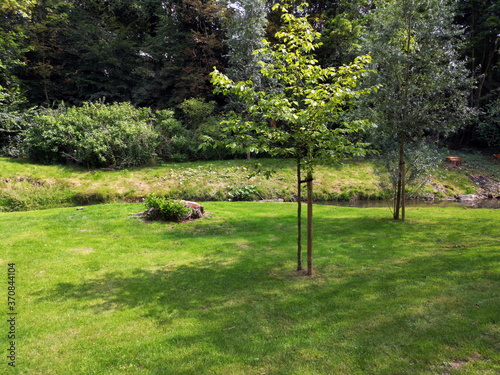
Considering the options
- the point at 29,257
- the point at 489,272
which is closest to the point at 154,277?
the point at 29,257

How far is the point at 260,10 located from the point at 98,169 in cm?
1677

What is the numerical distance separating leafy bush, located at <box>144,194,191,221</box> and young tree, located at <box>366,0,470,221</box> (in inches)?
330

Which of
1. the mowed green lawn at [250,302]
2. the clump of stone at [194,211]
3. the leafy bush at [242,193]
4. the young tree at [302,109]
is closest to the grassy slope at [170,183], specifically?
the leafy bush at [242,193]

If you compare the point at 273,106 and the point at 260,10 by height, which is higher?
the point at 260,10

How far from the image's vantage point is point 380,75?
12.3 metres

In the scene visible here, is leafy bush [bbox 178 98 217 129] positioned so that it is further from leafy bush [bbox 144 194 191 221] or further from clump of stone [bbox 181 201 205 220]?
leafy bush [bbox 144 194 191 221]

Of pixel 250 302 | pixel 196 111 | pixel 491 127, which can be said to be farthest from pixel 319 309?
pixel 491 127

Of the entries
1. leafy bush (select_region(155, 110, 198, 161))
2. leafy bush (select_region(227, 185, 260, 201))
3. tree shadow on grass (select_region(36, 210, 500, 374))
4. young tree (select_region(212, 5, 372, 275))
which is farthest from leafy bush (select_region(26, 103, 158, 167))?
young tree (select_region(212, 5, 372, 275))

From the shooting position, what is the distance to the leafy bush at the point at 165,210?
38.7 ft

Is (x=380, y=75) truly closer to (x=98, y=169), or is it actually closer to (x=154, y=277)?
(x=154, y=277)

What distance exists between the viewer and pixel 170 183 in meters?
19.8

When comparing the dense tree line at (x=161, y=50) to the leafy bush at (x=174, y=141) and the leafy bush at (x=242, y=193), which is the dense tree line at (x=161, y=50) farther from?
the leafy bush at (x=242, y=193)

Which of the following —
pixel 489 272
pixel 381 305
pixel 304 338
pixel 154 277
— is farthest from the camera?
pixel 154 277

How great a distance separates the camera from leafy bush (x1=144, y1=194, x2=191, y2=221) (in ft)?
38.7
